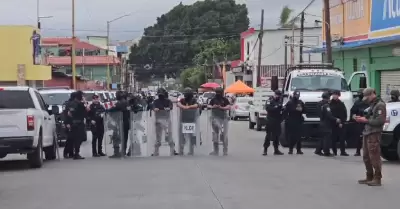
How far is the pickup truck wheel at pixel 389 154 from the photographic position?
58.0ft

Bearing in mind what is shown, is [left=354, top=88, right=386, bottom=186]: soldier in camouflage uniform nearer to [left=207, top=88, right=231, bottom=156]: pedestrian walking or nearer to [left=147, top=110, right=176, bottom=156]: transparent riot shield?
[left=207, top=88, right=231, bottom=156]: pedestrian walking

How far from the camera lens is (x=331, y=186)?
13.1m

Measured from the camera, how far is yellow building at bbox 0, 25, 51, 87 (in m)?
45.7

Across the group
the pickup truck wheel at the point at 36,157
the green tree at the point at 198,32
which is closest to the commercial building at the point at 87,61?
the green tree at the point at 198,32

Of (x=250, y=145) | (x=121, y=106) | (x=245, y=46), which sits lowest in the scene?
(x=250, y=145)

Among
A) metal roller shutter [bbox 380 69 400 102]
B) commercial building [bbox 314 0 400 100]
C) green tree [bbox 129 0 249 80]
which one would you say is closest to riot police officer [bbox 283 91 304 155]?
commercial building [bbox 314 0 400 100]

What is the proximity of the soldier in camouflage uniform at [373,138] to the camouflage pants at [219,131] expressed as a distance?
21.2 ft

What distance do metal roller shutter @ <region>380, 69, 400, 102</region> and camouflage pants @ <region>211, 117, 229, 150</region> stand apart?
1576 centimetres

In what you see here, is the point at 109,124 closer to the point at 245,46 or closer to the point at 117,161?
the point at 117,161

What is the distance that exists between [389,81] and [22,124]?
23.7 m

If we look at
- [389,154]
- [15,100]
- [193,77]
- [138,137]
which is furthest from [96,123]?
[193,77]

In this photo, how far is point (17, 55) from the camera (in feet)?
152

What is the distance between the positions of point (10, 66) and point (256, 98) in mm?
19115

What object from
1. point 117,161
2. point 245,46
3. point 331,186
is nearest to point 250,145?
point 117,161
